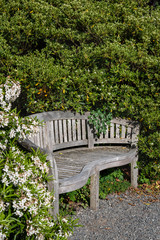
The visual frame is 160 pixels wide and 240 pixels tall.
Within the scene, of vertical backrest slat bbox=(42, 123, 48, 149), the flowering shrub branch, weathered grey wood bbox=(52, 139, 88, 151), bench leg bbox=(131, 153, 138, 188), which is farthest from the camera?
bench leg bbox=(131, 153, 138, 188)

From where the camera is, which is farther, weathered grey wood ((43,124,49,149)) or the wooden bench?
weathered grey wood ((43,124,49,149))

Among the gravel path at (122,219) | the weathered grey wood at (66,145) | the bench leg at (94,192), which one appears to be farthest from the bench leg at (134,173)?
the bench leg at (94,192)

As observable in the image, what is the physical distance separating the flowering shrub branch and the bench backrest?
5.21 feet

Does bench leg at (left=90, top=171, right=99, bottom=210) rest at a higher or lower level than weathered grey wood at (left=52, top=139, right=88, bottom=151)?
lower

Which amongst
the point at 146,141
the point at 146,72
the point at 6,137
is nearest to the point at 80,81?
the point at 146,72

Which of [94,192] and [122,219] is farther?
[94,192]

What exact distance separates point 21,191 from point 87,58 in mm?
3207

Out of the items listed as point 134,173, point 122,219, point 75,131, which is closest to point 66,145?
point 75,131

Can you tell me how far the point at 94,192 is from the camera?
175 inches

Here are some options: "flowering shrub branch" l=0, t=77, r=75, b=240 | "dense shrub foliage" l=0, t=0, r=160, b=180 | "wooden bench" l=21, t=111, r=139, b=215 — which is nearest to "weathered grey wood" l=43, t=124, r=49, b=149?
"wooden bench" l=21, t=111, r=139, b=215

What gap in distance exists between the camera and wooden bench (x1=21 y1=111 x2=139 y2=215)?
4.37m

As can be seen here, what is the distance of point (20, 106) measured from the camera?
5988 mm

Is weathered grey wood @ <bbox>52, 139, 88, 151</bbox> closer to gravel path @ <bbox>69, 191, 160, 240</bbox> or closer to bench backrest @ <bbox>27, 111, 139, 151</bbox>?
bench backrest @ <bbox>27, 111, 139, 151</bbox>

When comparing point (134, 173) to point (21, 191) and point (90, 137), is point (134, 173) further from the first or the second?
point (21, 191)
